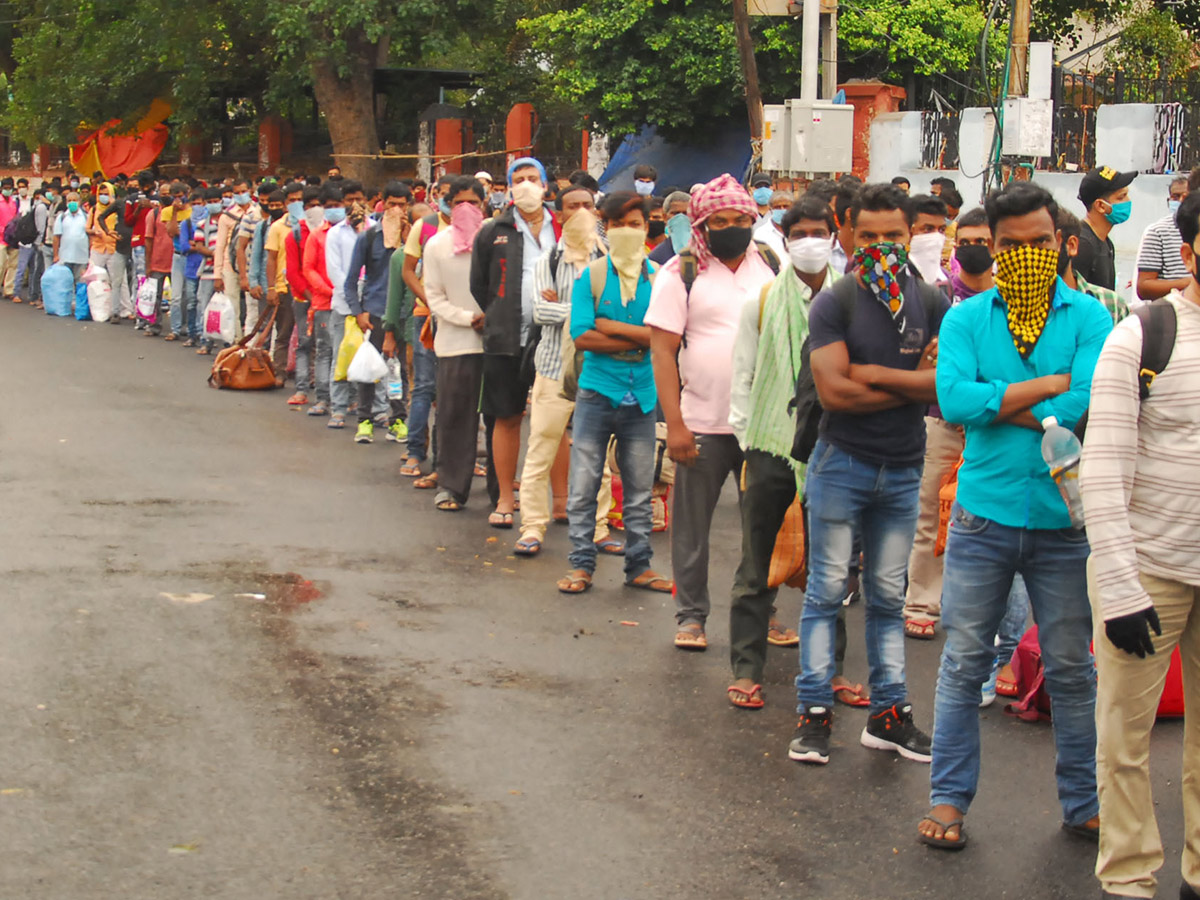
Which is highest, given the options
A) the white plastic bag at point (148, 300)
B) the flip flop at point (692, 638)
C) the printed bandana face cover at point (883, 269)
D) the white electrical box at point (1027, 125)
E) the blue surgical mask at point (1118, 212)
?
the white electrical box at point (1027, 125)

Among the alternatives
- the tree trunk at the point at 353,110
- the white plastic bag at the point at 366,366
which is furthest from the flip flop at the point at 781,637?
the tree trunk at the point at 353,110

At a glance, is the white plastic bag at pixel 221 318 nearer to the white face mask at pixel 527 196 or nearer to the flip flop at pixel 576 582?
the white face mask at pixel 527 196

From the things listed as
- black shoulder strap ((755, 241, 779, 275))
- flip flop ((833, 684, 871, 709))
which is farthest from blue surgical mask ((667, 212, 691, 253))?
flip flop ((833, 684, 871, 709))

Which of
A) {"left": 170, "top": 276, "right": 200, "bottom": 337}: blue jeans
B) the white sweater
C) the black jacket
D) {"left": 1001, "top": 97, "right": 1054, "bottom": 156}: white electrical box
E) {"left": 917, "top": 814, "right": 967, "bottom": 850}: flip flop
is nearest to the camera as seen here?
{"left": 917, "top": 814, "right": 967, "bottom": 850}: flip flop

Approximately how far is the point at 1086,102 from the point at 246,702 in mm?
16114

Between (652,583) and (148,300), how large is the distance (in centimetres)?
1392

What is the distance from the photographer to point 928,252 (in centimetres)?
774

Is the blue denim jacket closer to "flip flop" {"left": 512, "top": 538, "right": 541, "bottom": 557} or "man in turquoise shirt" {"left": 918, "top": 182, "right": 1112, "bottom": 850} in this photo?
"man in turquoise shirt" {"left": 918, "top": 182, "right": 1112, "bottom": 850}

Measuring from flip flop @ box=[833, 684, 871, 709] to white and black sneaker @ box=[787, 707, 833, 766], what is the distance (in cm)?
67

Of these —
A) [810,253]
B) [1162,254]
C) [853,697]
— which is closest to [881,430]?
[810,253]

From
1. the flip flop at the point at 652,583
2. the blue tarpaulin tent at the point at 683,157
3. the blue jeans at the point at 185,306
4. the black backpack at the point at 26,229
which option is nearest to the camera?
the flip flop at the point at 652,583

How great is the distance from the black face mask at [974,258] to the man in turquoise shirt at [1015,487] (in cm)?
136

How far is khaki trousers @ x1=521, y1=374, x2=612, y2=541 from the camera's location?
8.97m

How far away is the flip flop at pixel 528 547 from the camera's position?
29.2 ft
